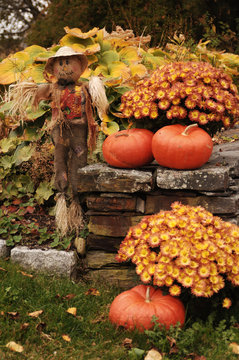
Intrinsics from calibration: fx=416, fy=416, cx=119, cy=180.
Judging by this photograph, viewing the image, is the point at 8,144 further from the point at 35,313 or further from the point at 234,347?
the point at 234,347

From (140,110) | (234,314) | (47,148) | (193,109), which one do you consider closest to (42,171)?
(47,148)

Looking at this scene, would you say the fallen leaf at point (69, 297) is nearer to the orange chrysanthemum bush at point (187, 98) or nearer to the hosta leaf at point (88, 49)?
the orange chrysanthemum bush at point (187, 98)

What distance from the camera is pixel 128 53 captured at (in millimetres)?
5367

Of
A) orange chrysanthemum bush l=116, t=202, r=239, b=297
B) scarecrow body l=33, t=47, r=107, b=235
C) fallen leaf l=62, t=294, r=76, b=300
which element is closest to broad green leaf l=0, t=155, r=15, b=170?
scarecrow body l=33, t=47, r=107, b=235

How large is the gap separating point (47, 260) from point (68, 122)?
112 centimetres

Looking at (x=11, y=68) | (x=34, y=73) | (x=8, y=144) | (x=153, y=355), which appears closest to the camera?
(x=153, y=355)

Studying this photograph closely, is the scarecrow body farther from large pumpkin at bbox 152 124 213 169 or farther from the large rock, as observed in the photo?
large pumpkin at bbox 152 124 213 169

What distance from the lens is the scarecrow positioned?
3.35m

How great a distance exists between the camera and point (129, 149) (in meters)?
3.04

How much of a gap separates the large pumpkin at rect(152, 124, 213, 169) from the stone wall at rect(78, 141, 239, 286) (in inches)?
2.6

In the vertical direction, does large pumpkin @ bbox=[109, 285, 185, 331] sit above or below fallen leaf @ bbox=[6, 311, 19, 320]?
above

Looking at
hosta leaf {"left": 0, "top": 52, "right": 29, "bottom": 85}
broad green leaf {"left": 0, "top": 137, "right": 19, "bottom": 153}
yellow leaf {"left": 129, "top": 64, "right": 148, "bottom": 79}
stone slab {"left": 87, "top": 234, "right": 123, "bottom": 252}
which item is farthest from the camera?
hosta leaf {"left": 0, "top": 52, "right": 29, "bottom": 85}

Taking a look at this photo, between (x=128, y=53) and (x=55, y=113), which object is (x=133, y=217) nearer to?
(x=55, y=113)

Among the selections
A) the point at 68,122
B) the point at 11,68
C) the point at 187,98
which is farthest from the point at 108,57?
the point at 187,98
